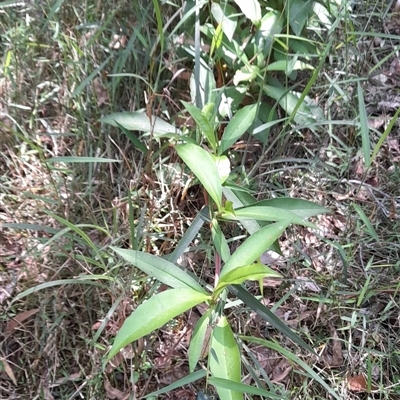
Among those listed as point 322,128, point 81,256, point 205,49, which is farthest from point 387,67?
point 81,256

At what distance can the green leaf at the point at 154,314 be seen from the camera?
878 millimetres

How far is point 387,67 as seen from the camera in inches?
68.7

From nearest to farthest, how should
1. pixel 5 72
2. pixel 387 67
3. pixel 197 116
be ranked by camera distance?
1. pixel 197 116
2. pixel 5 72
3. pixel 387 67

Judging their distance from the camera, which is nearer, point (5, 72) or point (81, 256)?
point (81, 256)

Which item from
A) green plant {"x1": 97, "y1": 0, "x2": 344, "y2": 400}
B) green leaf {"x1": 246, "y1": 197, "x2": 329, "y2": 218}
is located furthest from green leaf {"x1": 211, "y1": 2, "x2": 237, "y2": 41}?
green leaf {"x1": 246, "y1": 197, "x2": 329, "y2": 218}

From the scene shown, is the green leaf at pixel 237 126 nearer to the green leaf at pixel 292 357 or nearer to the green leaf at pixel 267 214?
the green leaf at pixel 267 214

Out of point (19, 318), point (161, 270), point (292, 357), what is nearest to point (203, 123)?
point (161, 270)

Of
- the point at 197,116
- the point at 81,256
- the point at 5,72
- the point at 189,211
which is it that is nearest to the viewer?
the point at 197,116

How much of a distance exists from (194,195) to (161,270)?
45cm

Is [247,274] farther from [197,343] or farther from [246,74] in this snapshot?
[246,74]

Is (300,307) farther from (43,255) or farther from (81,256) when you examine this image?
(43,255)

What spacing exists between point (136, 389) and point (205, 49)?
3.11ft

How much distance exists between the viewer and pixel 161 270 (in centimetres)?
104

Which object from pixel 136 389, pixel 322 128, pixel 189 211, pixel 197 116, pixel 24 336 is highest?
pixel 197 116
